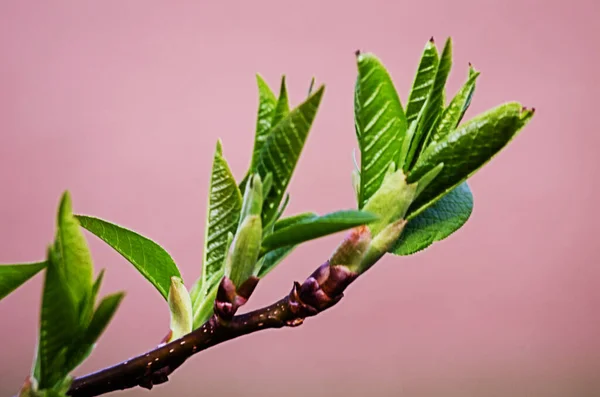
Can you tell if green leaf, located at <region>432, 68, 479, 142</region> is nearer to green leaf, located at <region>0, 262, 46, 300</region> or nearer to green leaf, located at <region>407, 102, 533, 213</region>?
green leaf, located at <region>407, 102, 533, 213</region>

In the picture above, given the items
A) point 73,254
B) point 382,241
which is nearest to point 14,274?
point 73,254

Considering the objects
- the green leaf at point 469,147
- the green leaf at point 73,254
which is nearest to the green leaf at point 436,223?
the green leaf at point 469,147

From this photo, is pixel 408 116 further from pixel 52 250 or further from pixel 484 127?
pixel 52 250

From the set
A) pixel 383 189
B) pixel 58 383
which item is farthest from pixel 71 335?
pixel 383 189

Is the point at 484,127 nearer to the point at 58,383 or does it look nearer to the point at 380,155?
the point at 380,155

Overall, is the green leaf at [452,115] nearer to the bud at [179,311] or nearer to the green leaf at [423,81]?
the green leaf at [423,81]
